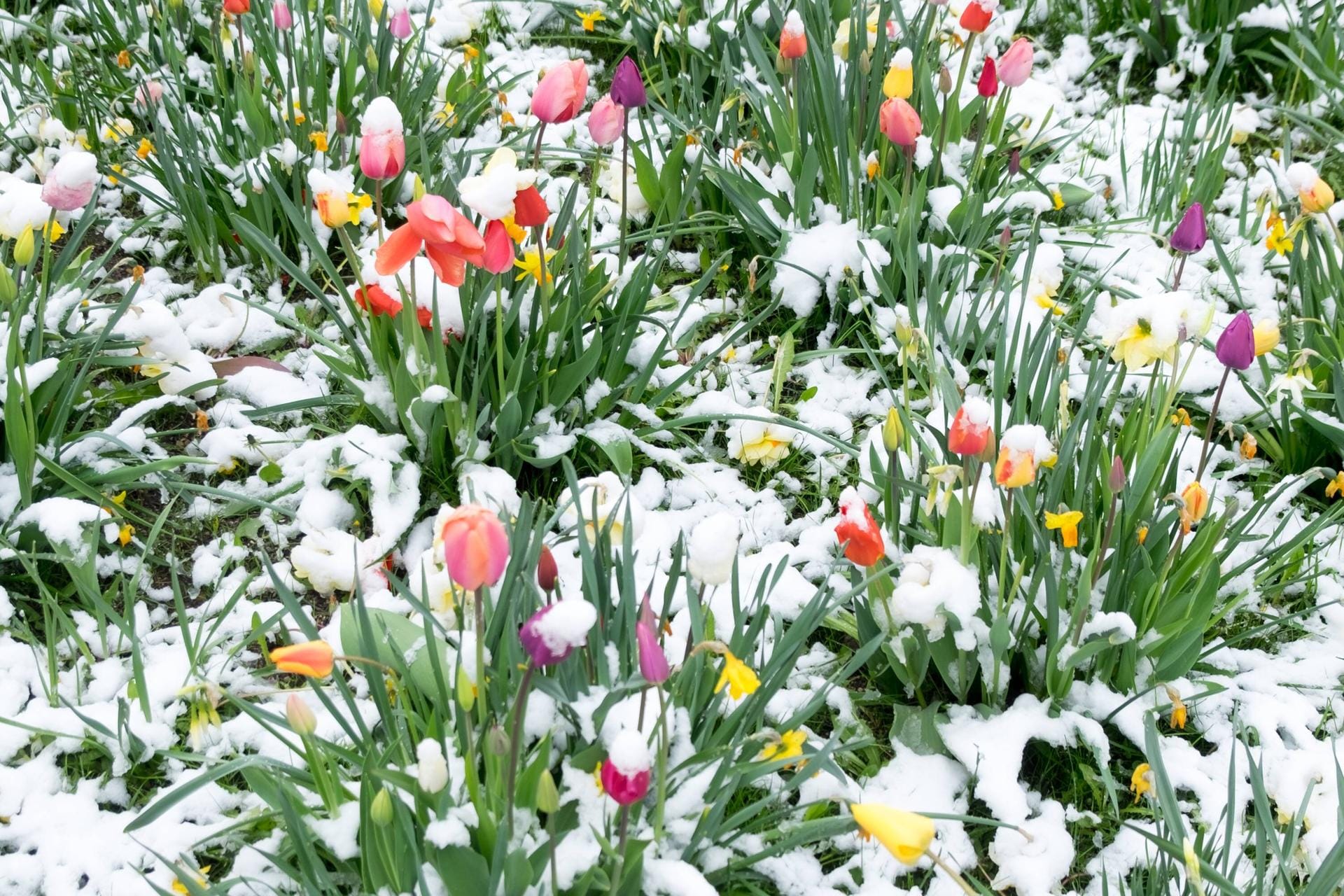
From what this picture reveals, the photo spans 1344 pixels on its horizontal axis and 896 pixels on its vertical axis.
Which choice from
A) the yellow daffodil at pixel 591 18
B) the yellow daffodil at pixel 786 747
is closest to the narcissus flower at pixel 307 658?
the yellow daffodil at pixel 786 747

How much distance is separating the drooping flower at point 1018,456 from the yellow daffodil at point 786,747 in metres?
0.37

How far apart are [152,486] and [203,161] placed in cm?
73

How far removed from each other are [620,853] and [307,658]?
0.37 meters

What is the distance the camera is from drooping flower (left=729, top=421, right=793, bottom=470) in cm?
194

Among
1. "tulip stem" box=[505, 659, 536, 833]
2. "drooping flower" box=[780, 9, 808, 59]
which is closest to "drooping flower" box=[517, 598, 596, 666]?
"tulip stem" box=[505, 659, 536, 833]

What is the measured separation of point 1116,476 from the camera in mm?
1403

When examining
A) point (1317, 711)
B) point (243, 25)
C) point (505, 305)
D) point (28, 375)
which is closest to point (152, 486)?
point (28, 375)

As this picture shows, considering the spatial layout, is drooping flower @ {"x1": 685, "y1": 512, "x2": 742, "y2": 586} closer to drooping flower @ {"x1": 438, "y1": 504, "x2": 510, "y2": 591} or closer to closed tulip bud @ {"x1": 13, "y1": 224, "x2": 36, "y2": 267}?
drooping flower @ {"x1": 438, "y1": 504, "x2": 510, "y2": 591}

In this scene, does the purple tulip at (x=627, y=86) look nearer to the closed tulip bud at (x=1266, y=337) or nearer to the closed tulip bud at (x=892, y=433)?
the closed tulip bud at (x=892, y=433)

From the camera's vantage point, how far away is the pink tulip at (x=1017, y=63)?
210 cm

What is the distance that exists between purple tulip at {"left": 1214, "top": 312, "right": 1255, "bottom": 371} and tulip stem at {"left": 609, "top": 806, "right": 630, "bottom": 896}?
3.03 ft

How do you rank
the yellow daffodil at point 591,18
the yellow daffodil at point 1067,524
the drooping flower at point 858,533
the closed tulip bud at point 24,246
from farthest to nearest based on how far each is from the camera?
1. the yellow daffodil at point 591,18
2. the closed tulip bud at point 24,246
3. the yellow daffodil at point 1067,524
4. the drooping flower at point 858,533

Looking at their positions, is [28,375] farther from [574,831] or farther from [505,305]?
[574,831]

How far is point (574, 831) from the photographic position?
49.1 inches
